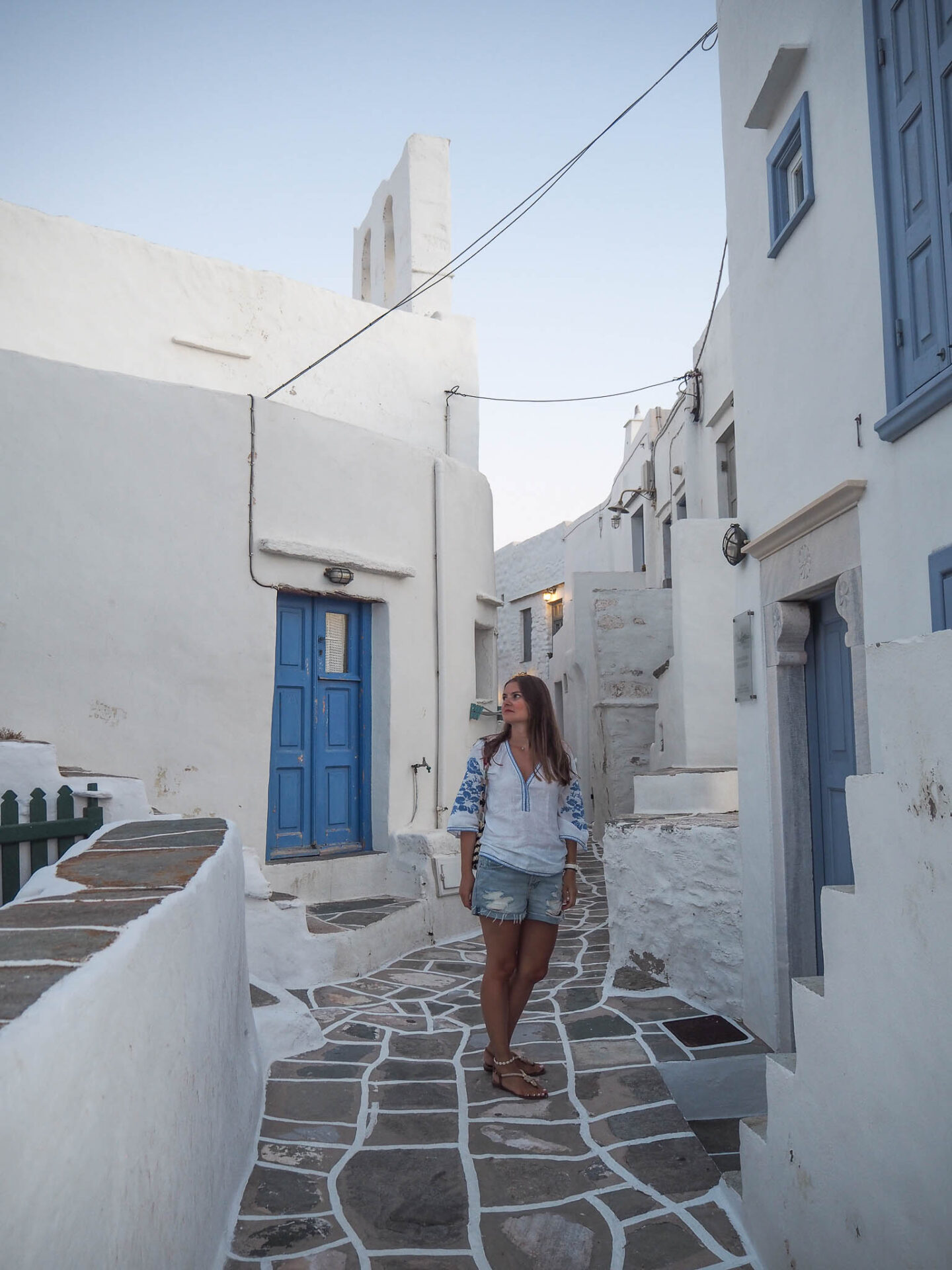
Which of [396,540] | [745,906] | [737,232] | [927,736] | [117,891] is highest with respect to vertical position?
A: [737,232]

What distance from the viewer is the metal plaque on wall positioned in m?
5.22

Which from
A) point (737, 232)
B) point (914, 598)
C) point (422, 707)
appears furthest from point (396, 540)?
point (914, 598)

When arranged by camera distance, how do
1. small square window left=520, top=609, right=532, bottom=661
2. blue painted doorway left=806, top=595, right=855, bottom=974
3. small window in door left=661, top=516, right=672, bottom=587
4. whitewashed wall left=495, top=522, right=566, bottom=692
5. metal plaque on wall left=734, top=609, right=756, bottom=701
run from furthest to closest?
small square window left=520, top=609, right=532, bottom=661 → whitewashed wall left=495, top=522, right=566, bottom=692 → small window in door left=661, top=516, right=672, bottom=587 → metal plaque on wall left=734, top=609, right=756, bottom=701 → blue painted doorway left=806, top=595, right=855, bottom=974

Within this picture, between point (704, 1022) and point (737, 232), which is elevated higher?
point (737, 232)

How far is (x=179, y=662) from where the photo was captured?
655cm

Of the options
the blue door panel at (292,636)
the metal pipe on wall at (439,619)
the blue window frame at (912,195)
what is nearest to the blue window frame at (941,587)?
the blue window frame at (912,195)

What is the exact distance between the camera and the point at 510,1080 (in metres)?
3.79

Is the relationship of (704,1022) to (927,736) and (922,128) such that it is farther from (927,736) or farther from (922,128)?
(922,128)

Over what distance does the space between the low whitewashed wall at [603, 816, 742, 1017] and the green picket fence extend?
322 cm

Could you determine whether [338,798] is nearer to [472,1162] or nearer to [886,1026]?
[472,1162]

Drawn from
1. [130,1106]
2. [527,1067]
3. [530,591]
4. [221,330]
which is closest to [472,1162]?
[527,1067]

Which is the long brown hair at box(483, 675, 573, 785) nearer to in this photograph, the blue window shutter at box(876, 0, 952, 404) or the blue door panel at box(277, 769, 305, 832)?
the blue window shutter at box(876, 0, 952, 404)

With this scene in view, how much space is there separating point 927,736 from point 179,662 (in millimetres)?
5431

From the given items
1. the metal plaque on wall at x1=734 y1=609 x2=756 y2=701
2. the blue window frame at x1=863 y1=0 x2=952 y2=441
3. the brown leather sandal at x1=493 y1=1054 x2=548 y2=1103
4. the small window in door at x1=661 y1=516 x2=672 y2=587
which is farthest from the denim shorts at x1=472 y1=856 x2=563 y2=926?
the small window in door at x1=661 y1=516 x2=672 y2=587
